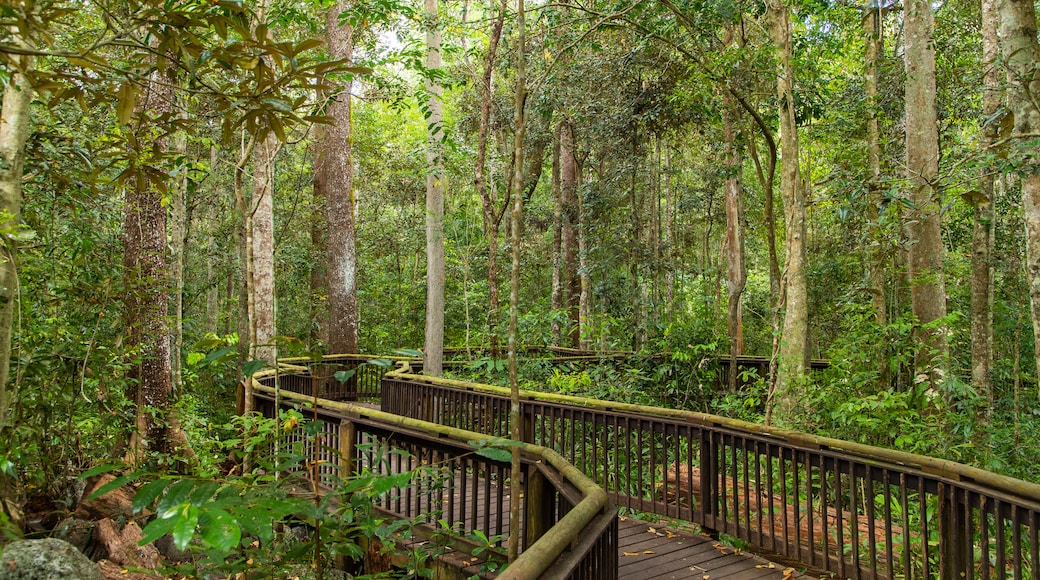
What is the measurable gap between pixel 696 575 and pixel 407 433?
214 cm

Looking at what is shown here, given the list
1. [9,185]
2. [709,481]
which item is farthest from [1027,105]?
[9,185]

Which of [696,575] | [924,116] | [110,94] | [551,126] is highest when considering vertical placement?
[551,126]

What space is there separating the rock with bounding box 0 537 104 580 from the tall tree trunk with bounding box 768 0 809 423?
5.95m

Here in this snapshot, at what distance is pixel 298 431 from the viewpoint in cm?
541

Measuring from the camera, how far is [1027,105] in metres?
4.12

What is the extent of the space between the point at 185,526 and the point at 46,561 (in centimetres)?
264

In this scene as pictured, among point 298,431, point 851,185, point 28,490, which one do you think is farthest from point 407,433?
point 851,185

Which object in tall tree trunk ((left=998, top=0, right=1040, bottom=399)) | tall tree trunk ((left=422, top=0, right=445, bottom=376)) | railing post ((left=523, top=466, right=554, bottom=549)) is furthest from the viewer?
tall tree trunk ((left=422, top=0, right=445, bottom=376))

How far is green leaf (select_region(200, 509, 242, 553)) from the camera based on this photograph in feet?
4.73

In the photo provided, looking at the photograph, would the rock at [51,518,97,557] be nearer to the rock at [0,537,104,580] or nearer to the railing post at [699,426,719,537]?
the rock at [0,537,104,580]

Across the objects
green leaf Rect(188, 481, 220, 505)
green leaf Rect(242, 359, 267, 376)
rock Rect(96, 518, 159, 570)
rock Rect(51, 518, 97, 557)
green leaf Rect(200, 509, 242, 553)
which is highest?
green leaf Rect(242, 359, 267, 376)

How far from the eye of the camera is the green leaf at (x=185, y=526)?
144 cm

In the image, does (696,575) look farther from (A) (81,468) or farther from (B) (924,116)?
(B) (924,116)

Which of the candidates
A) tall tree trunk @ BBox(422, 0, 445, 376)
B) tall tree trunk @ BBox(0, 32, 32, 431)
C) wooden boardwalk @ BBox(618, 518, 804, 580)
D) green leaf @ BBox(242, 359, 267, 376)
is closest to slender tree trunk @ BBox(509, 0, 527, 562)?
green leaf @ BBox(242, 359, 267, 376)
